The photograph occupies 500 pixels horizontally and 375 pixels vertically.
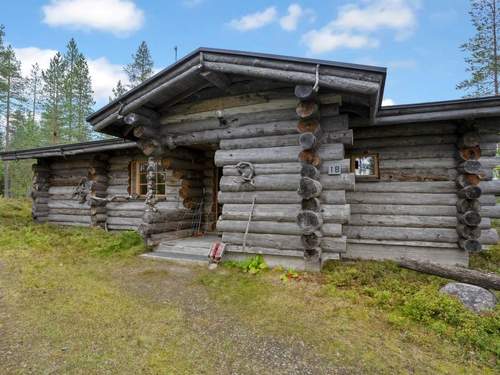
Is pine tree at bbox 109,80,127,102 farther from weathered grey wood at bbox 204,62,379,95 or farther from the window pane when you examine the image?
the window pane

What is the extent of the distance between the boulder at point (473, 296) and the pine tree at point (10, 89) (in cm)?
2718

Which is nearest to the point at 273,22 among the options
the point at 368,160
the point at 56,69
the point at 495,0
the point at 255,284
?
the point at 495,0

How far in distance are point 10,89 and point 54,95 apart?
3173 millimetres

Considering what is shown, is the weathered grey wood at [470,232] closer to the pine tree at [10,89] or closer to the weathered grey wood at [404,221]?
the weathered grey wood at [404,221]

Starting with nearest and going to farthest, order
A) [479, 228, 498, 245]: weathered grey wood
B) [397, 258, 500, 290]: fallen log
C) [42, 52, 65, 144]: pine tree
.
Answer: [397, 258, 500, 290]: fallen log → [479, 228, 498, 245]: weathered grey wood → [42, 52, 65, 144]: pine tree

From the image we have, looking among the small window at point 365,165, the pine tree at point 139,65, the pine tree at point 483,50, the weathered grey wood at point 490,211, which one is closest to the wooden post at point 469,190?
Result: the weathered grey wood at point 490,211

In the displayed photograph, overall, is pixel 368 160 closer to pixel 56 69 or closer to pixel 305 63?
pixel 305 63

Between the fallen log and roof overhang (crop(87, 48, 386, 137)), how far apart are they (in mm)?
2930

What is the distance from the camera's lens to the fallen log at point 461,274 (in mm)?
4005

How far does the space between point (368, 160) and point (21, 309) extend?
7402 mm

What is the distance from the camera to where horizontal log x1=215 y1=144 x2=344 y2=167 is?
5246mm

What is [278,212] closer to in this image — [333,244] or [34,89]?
[333,244]

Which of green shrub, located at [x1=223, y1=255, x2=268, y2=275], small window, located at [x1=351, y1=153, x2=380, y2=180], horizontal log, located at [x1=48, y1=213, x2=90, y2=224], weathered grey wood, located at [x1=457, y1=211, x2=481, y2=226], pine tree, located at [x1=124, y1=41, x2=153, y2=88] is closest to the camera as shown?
green shrub, located at [x1=223, y1=255, x2=268, y2=275]

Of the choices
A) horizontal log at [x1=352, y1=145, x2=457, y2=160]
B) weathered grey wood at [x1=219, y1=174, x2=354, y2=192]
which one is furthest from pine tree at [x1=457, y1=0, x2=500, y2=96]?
weathered grey wood at [x1=219, y1=174, x2=354, y2=192]
